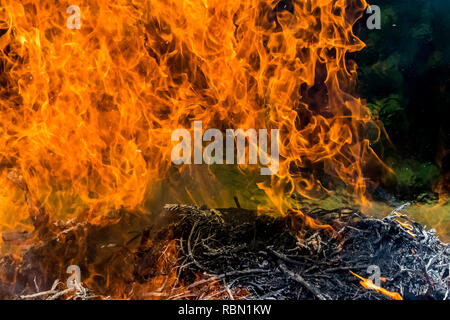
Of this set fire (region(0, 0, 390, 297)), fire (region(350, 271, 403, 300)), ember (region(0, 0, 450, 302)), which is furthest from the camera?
fire (region(0, 0, 390, 297))

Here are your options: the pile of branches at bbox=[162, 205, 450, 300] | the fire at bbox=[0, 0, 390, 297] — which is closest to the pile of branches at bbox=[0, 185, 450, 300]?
the pile of branches at bbox=[162, 205, 450, 300]

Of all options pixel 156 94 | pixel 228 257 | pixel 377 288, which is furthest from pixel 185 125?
pixel 377 288

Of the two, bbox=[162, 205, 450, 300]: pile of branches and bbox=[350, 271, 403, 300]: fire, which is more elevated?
bbox=[162, 205, 450, 300]: pile of branches

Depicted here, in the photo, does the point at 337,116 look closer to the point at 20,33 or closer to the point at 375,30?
the point at 375,30

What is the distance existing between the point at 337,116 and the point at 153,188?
2.58 metres

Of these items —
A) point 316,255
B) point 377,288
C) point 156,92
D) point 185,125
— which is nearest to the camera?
point 377,288

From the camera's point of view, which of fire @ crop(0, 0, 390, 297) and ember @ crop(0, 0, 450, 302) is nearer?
ember @ crop(0, 0, 450, 302)

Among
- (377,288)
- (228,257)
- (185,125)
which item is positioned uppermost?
(185,125)

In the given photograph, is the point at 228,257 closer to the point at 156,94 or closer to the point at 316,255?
the point at 316,255

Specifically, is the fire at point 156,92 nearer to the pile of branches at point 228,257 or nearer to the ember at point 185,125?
the ember at point 185,125

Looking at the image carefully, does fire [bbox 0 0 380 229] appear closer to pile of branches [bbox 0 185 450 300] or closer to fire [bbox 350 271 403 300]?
pile of branches [bbox 0 185 450 300]

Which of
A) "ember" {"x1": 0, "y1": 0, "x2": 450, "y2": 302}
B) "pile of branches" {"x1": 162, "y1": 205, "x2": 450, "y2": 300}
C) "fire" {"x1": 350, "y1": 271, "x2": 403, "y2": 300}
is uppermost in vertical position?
"ember" {"x1": 0, "y1": 0, "x2": 450, "y2": 302}

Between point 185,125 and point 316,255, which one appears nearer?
point 316,255
